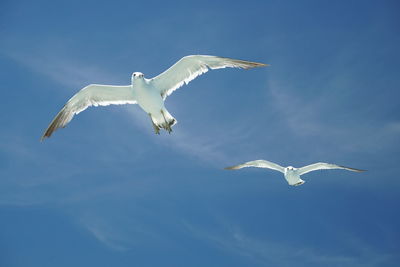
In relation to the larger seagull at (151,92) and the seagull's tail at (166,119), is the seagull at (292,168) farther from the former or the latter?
the larger seagull at (151,92)

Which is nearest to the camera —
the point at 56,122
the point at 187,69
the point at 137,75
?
the point at 137,75

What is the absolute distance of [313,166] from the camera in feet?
85.6

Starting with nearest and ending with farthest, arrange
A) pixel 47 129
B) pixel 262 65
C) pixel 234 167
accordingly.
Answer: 1. pixel 262 65
2. pixel 47 129
3. pixel 234 167

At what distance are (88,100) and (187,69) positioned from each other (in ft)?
13.4

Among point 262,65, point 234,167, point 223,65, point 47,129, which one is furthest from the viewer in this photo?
point 234,167

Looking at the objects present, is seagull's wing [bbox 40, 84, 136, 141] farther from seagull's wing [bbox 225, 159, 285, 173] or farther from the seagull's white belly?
seagull's wing [bbox 225, 159, 285, 173]

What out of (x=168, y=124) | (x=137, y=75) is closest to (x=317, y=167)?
A: (x=168, y=124)

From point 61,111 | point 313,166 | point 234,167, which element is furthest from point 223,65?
point 313,166

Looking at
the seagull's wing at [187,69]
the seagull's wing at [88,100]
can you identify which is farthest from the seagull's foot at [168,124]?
the seagull's wing at [88,100]

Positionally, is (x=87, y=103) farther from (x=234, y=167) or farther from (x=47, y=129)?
(x=234, y=167)

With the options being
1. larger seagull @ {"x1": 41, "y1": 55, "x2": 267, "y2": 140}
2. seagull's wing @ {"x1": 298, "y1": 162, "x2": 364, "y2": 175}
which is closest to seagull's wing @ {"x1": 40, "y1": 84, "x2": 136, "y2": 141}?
larger seagull @ {"x1": 41, "y1": 55, "x2": 267, "y2": 140}

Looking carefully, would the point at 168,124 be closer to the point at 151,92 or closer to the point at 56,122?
the point at 151,92

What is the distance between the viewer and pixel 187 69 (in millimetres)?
17672

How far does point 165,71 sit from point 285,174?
1090 cm
